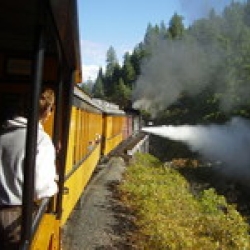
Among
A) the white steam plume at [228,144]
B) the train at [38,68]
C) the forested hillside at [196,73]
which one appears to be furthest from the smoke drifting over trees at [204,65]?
the train at [38,68]

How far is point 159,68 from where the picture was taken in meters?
106

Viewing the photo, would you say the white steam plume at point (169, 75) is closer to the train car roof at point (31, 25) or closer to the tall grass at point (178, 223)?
the tall grass at point (178, 223)

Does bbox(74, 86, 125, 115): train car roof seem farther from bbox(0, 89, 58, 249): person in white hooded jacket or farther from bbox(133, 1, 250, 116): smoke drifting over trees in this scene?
bbox(133, 1, 250, 116): smoke drifting over trees

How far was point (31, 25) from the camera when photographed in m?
3.48

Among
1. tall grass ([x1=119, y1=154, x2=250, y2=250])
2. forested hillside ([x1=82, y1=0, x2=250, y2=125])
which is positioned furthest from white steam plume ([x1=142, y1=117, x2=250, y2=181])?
tall grass ([x1=119, y1=154, x2=250, y2=250])

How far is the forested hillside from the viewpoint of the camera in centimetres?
5778

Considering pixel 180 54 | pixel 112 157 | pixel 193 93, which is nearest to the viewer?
pixel 112 157

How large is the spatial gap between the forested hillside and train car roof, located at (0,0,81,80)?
1782 inches

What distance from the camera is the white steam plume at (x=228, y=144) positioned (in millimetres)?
45438

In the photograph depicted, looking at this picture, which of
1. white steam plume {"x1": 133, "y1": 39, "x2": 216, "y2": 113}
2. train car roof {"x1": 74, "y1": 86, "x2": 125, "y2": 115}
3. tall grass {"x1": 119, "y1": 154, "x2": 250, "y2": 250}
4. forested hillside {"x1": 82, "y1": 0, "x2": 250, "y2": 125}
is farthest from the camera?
white steam plume {"x1": 133, "y1": 39, "x2": 216, "y2": 113}

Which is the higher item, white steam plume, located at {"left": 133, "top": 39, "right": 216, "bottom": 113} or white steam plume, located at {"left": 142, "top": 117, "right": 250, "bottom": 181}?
white steam plume, located at {"left": 133, "top": 39, "right": 216, "bottom": 113}

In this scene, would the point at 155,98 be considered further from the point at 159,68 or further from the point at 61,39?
the point at 61,39

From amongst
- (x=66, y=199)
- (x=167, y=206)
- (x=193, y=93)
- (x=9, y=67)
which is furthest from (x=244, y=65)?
(x=9, y=67)

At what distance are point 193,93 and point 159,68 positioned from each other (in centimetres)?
2004
